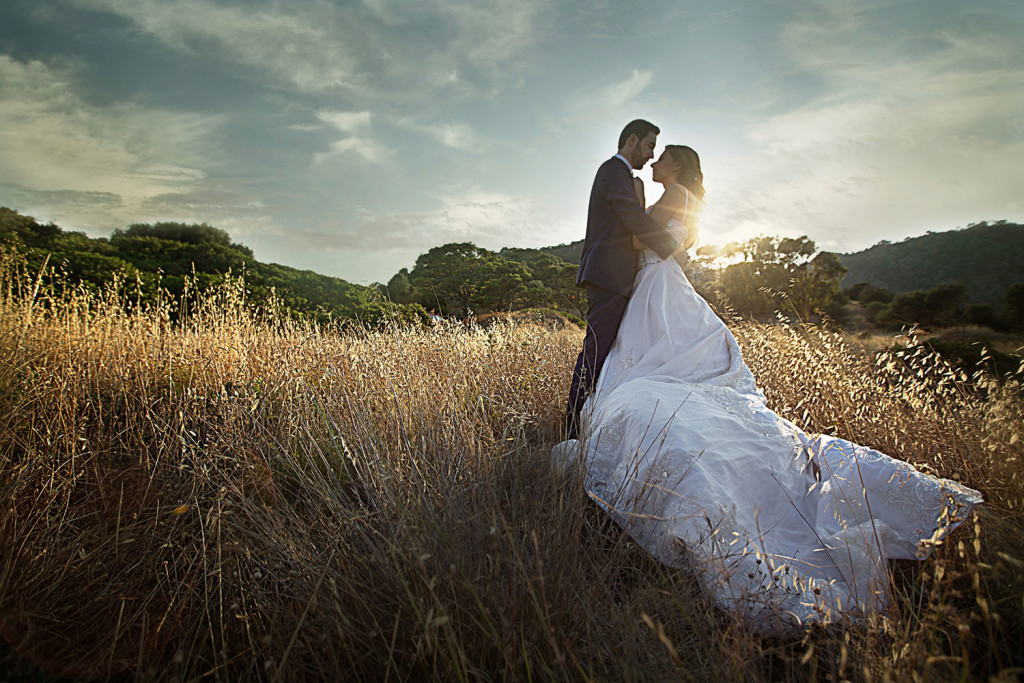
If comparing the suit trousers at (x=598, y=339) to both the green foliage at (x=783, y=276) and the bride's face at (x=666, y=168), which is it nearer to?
the bride's face at (x=666, y=168)

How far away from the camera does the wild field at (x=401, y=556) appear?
4.20 feet

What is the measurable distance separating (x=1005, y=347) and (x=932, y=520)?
609 inches

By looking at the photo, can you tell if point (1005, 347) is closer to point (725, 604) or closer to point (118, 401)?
point (725, 604)

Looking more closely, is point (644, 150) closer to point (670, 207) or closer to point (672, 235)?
point (670, 207)

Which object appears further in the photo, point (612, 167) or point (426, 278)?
point (426, 278)

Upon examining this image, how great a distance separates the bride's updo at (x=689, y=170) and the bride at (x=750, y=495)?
56.8 inches

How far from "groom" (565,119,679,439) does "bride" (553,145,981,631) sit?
1.58 feet

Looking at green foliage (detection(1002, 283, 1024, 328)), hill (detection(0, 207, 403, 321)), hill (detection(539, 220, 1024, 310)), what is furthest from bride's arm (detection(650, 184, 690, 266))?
green foliage (detection(1002, 283, 1024, 328))

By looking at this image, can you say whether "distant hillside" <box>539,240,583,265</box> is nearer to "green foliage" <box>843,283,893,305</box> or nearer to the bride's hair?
"green foliage" <box>843,283,893,305</box>

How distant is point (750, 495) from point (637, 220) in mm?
1965

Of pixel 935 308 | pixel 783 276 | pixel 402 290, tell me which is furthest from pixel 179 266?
pixel 935 308

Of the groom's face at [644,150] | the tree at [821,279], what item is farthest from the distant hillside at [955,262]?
the groom's face at [644,150]

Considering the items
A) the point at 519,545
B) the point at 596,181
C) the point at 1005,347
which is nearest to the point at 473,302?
the point at 596,181

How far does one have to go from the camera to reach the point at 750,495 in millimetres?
2039
